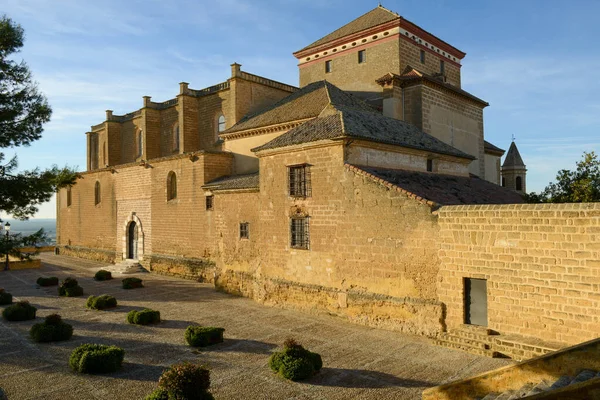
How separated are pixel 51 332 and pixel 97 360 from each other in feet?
12.4

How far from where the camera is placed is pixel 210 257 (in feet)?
78.0

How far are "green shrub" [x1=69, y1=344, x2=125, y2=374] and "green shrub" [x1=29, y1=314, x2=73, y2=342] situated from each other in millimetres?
2807

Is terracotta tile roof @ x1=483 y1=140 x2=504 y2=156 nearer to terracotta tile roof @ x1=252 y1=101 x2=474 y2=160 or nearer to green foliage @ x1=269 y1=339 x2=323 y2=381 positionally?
terracotta tile roof @ x1=252 y1=101 x2=474 y2=160

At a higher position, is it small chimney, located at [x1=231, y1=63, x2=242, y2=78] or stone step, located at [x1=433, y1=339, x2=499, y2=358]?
→ small chimney, located at [x1=231, y1=63, x2=242, y2=78]

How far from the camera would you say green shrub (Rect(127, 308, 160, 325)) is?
49.3ft

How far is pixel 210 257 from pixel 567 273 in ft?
59.4

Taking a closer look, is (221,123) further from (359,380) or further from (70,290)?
(359,380)

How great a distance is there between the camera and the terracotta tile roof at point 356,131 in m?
15.1

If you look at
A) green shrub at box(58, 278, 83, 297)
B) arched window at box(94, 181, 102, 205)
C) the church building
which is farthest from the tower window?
arched window at box(94, 181, 102, 205)

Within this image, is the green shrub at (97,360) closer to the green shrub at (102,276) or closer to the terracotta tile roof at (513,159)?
the green shrub at (102,276)

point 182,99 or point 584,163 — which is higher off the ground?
point 182,99

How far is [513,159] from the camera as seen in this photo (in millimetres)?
35156

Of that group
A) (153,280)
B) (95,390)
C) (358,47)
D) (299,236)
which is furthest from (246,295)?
(358,47)

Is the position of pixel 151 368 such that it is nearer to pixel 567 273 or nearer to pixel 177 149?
pixel 567 273
